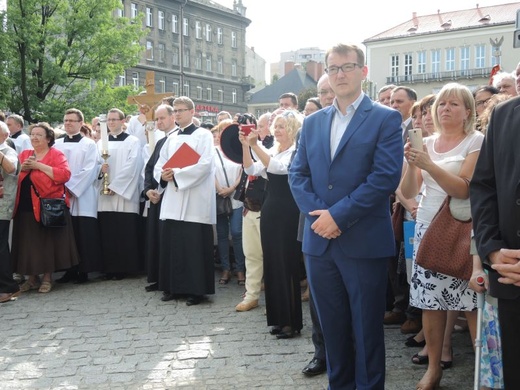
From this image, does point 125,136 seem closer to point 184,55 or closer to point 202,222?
point 202,222

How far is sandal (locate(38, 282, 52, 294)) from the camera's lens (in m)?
7.59

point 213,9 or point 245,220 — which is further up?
point 213,9

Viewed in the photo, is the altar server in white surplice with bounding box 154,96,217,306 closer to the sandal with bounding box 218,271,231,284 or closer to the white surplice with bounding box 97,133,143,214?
the sandal with bounding box 218,271,231,284

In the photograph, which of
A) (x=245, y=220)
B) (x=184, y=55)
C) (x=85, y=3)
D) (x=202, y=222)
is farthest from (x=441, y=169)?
(x=184, y=55)

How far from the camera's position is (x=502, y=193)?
2.64m

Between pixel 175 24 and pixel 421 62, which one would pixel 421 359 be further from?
pixel 421 62

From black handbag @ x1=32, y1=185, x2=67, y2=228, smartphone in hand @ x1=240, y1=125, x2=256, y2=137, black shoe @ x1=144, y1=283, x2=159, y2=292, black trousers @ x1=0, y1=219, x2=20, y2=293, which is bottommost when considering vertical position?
black shoe @ x1=144, y1=283, x2=159, y2=292

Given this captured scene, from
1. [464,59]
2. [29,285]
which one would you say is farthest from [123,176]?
[464,59]

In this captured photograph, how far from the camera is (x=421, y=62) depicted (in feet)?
219

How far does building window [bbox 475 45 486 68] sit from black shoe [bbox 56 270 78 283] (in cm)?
6199

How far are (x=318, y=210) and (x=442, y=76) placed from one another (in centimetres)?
6536

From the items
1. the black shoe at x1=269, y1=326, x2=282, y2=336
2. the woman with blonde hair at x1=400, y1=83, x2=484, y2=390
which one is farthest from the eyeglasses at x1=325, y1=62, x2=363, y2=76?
the black shoe at x1=269, y1=326, x2=282, y2=336

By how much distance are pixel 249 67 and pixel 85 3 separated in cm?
6430

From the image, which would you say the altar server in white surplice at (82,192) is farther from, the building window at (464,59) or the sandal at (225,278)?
the building window at (464,59)
